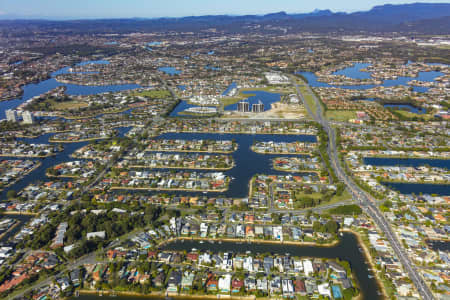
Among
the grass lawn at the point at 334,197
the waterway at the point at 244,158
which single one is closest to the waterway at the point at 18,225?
the waterway at the point at 244,158

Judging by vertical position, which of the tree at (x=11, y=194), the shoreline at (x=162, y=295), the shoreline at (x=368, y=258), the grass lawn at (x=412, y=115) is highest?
the grass lawn at (x=412, y=115)

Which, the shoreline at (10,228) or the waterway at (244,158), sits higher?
the waterway at (244,158)

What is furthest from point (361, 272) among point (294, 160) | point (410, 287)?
point (294, 160)

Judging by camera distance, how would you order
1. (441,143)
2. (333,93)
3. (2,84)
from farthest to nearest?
(2,84)
(333,93)
(441,143)

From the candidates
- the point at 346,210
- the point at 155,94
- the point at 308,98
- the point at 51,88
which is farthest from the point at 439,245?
the point at 51,88

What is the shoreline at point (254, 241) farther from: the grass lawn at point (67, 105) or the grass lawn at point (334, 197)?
the grass lawn at point (67, 105)

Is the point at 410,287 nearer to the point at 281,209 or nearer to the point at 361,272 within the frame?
the point at 361,272

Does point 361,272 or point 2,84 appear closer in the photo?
point 361,272
